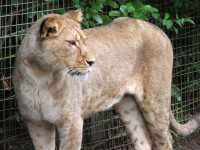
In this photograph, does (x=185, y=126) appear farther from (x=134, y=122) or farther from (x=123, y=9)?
(x=123, y=9)

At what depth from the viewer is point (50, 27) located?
4.71 metres

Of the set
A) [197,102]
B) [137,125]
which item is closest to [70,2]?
[137,125]

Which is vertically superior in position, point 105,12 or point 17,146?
point 105,12

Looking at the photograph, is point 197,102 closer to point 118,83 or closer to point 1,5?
point 118,83

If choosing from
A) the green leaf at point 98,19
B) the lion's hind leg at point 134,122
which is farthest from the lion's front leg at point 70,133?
the green leaf at point 98,19

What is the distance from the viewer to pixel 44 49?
4.79 metres

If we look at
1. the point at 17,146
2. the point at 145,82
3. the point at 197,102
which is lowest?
the point at 197,102

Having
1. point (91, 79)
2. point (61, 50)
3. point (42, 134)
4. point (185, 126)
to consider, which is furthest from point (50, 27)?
point (185, 126)

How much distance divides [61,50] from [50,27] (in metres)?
0.19

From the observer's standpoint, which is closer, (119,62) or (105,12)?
(119,62)

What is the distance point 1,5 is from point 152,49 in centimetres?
133

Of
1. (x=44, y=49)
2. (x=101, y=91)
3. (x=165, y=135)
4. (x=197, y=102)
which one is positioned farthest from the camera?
(x=197, y=102)

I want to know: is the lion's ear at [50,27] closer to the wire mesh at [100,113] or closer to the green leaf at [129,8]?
the wire mesh at [100,113]

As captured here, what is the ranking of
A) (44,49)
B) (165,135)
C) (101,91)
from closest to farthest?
1. (44,49)
2. (101,91)
3. (165,135)
